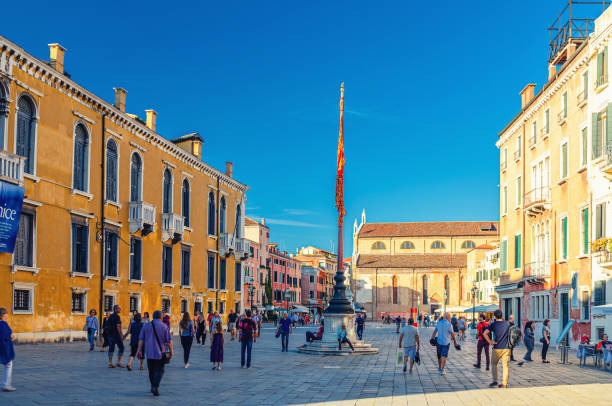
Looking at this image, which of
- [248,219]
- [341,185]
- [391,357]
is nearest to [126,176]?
[341,185]

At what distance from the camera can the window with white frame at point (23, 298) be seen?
Result: 76.8 ft

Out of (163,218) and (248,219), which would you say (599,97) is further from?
(248,219)

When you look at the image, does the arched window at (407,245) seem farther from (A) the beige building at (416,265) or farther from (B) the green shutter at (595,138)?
(B) the green shutter at (595,138)

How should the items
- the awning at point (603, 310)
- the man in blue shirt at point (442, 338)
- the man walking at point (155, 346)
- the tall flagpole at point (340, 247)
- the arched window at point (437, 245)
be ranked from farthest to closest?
the arched window at point (437, 245) → the tall flagpole at point (340, 247) → the awning at point (603, 310) → the man in blue shirt at point (442, 338) → the man walking at point (155, 346)

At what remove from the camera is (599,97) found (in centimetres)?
2638

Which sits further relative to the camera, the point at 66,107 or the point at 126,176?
the point at 126,176

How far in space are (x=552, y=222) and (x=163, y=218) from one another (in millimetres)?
19519

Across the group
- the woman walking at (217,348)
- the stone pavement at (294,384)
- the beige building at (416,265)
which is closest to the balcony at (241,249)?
the stone pavement at (294,384)

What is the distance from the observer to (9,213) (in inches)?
878

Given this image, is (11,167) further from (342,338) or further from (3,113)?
(342,338)

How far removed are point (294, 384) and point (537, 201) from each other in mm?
23047

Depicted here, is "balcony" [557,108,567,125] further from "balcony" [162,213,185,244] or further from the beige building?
the beige building

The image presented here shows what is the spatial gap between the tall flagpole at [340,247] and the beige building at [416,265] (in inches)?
2732

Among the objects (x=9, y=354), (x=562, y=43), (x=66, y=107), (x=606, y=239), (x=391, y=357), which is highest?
(x=562, y=43)
